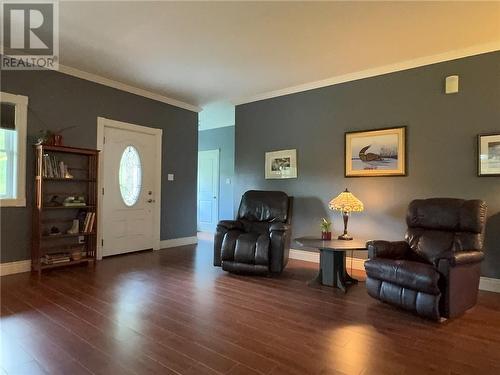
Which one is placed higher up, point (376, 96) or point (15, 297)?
point (376, 96)

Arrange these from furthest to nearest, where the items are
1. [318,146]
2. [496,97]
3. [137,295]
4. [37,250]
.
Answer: [318,146] → [37,250] → [496,97] → [137,295]

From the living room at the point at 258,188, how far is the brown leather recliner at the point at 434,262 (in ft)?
0.05

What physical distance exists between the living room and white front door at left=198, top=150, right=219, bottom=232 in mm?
1942

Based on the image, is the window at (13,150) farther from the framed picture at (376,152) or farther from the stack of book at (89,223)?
the framed picture at (376,152)

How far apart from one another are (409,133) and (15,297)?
179 inches

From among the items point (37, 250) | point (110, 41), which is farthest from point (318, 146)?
point (37, 250)

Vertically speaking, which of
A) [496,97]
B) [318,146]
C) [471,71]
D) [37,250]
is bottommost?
[37,250]

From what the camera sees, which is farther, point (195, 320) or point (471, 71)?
point (471, 71)

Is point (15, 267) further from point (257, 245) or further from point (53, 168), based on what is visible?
point (257, 245)

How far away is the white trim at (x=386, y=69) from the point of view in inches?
133

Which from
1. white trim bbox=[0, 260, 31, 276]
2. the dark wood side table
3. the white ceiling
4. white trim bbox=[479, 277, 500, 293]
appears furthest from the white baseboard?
white trim bbox=[0, 260, 31, 276]

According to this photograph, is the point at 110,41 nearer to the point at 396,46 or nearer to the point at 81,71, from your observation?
the point at 81,71

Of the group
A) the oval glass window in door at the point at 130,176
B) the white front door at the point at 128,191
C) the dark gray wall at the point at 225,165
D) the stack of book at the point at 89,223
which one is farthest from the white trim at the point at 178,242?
the dark gray wall at the point at 225,165

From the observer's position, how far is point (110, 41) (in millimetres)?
3352
